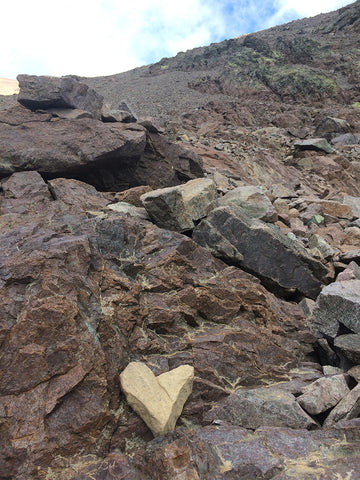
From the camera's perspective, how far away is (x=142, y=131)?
9.48 m

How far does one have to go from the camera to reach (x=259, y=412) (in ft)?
11.9

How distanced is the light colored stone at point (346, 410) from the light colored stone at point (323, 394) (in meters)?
0.11

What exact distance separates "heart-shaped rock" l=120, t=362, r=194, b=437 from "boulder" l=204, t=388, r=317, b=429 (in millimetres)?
398

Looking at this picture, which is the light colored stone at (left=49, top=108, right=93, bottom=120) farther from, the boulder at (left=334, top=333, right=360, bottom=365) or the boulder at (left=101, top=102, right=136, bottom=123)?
the boulder at (left=334, top=333, right=360, bottom=365)

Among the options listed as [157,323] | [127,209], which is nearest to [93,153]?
[127,209]

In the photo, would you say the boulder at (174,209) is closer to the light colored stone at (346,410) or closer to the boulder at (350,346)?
the boulder at (350,346)

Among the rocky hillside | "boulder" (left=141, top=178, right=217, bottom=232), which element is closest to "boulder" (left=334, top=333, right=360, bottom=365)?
the rocky hillside

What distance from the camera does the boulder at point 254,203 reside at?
7879 millimetres

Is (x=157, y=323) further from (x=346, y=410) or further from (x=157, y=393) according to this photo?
(x=346, y=410)

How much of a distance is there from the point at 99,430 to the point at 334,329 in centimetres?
346

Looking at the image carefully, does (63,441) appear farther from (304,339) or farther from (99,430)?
(304,339)

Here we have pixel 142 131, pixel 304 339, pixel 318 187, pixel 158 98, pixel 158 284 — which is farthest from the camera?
pixel 158 98

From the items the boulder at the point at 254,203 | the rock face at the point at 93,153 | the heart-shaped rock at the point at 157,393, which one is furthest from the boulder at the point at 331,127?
the heart-shaped rock at the point at 157,393

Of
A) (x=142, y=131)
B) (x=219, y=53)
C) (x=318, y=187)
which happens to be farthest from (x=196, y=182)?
(x=219, y=53)
